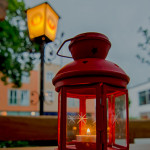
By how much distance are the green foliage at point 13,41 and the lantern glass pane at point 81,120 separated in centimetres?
590

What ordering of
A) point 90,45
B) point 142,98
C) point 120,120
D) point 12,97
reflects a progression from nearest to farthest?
point 90,45 < point 120,120 < point 12,97 < point 142,98

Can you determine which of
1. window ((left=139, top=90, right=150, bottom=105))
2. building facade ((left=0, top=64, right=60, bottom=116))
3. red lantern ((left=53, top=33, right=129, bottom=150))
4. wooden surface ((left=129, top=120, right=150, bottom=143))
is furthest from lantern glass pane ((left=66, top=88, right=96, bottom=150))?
window ((left=139, top=90, right=150, bottom=105))

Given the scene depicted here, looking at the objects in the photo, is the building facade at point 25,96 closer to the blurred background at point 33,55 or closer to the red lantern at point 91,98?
the blurred background at point 33,55

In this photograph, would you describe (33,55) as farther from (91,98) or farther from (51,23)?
(91,98)

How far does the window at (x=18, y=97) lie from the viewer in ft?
58.9

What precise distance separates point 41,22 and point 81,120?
2.15 metres

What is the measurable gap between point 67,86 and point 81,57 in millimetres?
206

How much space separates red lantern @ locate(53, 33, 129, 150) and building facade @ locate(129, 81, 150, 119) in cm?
2200

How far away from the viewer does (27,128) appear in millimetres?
2381

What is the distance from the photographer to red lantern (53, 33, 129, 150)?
3.19 ft

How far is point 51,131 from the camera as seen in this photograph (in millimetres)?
2518

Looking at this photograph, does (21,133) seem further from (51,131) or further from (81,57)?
(81,57)

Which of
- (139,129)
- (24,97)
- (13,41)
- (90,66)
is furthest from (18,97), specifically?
(90,66)

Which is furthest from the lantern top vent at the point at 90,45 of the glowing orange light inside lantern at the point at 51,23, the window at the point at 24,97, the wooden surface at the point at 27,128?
the window at the point at 24,97
